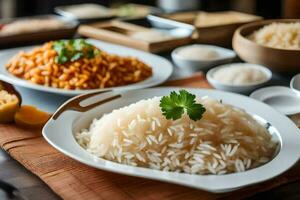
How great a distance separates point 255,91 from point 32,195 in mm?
816

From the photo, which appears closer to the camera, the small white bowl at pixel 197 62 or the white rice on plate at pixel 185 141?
the white rice on plate at pixel 185 141

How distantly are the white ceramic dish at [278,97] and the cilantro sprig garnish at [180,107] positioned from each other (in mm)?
447

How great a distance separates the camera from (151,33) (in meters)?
2.21

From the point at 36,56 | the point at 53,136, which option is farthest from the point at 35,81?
the point at 53,136

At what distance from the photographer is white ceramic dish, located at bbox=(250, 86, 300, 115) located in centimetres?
150

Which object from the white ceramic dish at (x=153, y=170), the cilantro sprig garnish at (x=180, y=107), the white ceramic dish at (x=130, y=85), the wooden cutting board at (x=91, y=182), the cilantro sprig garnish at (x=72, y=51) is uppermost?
the cilantro sprig garnish at (x=180, y=107)

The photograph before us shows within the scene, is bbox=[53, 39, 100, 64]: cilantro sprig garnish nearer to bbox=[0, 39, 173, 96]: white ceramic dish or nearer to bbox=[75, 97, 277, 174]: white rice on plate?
bbox=[0, 39, 173, 96]: white ceramic dish

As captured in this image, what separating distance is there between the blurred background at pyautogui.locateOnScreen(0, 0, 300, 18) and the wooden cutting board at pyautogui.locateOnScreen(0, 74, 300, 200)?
2.02 m

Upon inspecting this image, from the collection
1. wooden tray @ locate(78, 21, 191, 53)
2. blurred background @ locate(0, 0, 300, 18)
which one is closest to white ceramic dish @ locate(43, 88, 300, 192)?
wooden tray @ locate(78, 21, 191, 53)

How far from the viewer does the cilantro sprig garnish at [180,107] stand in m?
1.11

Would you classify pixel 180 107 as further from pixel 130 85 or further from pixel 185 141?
pixel 130 85

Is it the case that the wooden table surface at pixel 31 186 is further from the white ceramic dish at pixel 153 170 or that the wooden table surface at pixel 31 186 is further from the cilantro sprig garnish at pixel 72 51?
the cilantro sprig garnish at pixel 72 51

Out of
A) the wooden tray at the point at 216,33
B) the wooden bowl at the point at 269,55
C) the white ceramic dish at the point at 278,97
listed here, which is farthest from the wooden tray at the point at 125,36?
the white ceramic dish at the point at 278,97

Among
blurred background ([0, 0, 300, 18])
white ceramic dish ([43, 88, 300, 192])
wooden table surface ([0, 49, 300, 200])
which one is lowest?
blurred background ([0, 0, 300, 18])
